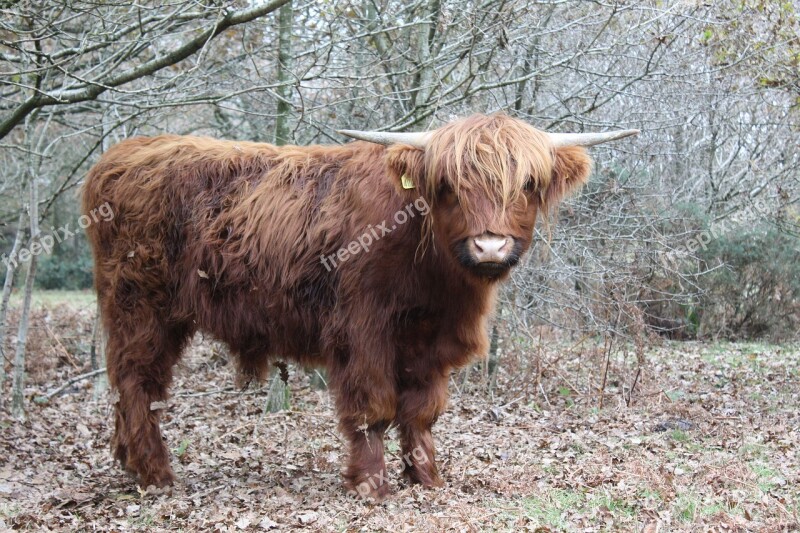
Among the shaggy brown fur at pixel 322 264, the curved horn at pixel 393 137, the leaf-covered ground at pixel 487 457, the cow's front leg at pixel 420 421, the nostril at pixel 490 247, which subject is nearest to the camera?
the nostril at pixel 490 247

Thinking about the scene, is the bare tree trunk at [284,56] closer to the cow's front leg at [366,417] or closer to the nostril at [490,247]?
the cow's front leg at [366,417]

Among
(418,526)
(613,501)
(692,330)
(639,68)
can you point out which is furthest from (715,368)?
(418,526)

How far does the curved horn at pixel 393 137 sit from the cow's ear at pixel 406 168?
0.08m

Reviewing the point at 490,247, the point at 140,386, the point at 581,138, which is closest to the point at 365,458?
the point at 490,247

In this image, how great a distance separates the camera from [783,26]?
26.6 ft

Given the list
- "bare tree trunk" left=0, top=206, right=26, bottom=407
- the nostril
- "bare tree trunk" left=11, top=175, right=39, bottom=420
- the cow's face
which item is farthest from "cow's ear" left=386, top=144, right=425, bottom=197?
"bare tree trunk" left=11, top=175, right=39, bottom=420

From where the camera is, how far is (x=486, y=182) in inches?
166

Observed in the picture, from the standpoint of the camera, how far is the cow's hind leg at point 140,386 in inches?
207

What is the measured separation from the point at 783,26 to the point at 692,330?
4.95 meters

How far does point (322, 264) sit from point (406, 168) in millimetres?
796

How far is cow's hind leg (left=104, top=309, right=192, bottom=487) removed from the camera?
5270mm

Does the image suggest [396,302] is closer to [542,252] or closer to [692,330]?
[542,252]

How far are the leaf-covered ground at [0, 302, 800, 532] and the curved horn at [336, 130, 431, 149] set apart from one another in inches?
76.9

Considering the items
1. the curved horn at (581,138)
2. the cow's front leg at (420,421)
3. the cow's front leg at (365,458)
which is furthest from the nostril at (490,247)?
the cow's front leg at (365,458)
